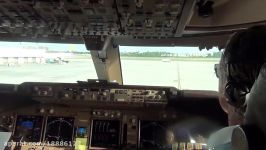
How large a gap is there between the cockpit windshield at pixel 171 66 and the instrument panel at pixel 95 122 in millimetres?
462

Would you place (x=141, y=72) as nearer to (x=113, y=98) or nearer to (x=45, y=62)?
(x=113, y=98)

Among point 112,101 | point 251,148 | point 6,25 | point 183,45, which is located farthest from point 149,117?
point 251,148

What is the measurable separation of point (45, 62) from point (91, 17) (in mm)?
2749

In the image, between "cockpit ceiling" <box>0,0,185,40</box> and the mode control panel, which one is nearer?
"cockpit ceiling" <box>0,0,185,40</box>

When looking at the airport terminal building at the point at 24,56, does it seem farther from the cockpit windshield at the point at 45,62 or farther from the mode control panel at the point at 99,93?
the mode control panel at the point at 99,93

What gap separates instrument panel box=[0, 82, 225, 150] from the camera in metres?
3.65

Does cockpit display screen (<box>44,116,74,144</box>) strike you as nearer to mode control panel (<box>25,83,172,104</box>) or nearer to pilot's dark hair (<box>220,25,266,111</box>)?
mode control panel (<box>25,83,172,104</box>)

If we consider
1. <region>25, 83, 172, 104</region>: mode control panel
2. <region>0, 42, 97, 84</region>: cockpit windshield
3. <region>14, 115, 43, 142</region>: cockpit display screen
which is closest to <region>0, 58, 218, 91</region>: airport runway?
<region>0, 42, 97, 84</region>: cockpit windshield

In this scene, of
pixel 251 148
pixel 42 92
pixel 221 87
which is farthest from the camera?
Result: pixel 42 92

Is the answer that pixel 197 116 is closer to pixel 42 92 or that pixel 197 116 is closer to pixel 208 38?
pixel 208 38

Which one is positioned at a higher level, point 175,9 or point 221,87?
point 175,9

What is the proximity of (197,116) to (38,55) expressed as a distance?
1.74m

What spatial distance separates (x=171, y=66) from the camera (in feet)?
12.9

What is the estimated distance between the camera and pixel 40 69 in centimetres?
416
